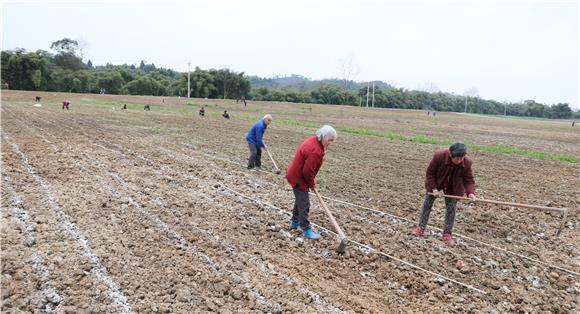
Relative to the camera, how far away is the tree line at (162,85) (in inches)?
2390

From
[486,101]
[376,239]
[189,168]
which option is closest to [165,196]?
[189,168]

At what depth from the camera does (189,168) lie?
33.9ft

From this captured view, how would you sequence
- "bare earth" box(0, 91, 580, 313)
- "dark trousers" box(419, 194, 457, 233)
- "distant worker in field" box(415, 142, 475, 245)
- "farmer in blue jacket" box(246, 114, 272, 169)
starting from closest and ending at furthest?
"bare earth" box(0, 91, 580, 313) < "distant worker in field" box(415, 142, 475, 245) < "dark trousers" box(419, 194, 457, 233) < "farmer in blue jacket" box(246, 114, 272, 169)

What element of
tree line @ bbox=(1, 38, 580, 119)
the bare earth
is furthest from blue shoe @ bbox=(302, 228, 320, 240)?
tree line @ bbox=(1, 38, 580, 119)

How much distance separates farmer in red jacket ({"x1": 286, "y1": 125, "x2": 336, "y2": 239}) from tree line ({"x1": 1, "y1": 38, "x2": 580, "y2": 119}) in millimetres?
59369

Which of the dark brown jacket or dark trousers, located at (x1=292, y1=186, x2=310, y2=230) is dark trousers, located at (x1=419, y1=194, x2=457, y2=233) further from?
dark trousers, located at (x1=292, y1=186, x2=310, y2=230)

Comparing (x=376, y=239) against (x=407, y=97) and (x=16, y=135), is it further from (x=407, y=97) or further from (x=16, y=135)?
(x=407, y=97)

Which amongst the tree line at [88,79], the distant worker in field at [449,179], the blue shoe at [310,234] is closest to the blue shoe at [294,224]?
the blue shoe at [310,234]

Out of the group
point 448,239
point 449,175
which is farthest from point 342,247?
point 449,175

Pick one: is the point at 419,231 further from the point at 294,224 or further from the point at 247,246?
the point at 247,246

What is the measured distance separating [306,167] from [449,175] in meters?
2.28

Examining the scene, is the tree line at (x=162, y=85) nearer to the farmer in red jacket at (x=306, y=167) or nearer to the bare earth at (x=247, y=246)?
the bare earth at (x=247, y=246)

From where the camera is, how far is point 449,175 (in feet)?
19.8

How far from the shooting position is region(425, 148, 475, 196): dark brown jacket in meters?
5.91
